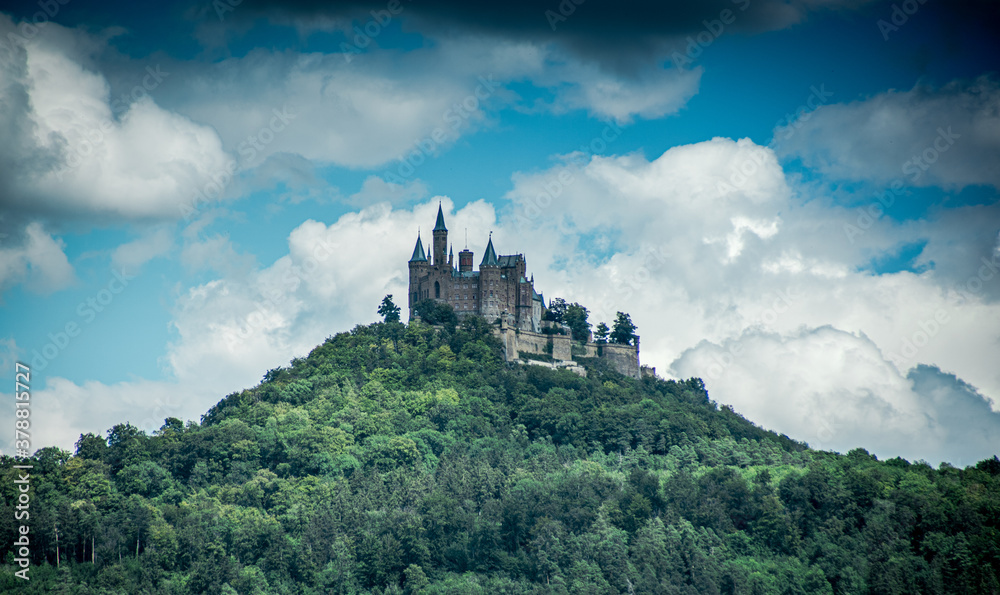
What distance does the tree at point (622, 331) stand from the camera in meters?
118

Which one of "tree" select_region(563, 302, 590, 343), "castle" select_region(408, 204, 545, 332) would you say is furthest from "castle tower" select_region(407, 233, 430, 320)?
"tree" select_region(563, 302, 590, 343)

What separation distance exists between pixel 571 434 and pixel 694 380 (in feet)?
75.0

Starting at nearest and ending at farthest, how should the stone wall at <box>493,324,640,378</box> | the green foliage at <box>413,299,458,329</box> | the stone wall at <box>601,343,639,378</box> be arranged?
the stone wall at <box>493,324,640,378</box>
the green foliage at <box>413,299,458,329</box>
the stone wall at <box>601,343,639,378</box>

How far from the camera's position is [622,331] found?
11762 cm

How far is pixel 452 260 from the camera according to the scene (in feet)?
374

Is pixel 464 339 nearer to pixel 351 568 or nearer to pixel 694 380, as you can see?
pixel 694 380

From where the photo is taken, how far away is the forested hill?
78.7m

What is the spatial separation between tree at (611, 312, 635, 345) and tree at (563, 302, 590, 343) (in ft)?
8.29

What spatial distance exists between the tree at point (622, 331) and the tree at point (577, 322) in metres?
2.53

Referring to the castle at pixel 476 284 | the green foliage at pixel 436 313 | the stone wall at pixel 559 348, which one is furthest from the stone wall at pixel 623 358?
the green foliage at pixel 436 313

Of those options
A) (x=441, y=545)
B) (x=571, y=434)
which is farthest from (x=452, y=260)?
(x=441, y=545)

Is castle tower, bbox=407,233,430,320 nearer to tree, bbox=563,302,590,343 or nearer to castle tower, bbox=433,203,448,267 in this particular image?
castle tower, bbox=433,203,448,267

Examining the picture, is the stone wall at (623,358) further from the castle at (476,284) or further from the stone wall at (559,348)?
the castle at (476,284)

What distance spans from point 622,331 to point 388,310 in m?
21.1
